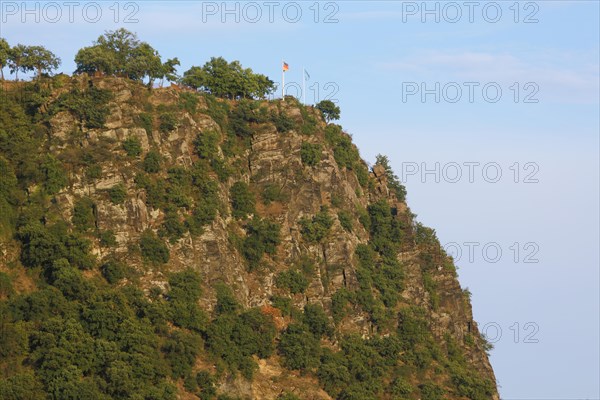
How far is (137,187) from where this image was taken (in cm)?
14175

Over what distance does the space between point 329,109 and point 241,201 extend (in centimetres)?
2668

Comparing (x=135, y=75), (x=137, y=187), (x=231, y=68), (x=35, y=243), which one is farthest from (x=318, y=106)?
(x=35, y=243)

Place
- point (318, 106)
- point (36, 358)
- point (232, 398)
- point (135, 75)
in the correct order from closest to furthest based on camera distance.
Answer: point (36, 358)
point (232, 398)
point (135, 75)
point (318, 106)

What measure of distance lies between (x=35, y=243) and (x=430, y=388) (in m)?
46.5

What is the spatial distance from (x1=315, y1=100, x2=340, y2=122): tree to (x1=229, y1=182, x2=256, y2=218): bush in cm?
2445

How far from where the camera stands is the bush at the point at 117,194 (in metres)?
140

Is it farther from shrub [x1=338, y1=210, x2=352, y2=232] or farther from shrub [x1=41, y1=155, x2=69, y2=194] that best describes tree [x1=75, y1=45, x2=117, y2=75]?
shrub [x1=338, y1=210, x2=352, y2=232]

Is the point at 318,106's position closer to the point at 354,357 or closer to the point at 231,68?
the point at 231,68

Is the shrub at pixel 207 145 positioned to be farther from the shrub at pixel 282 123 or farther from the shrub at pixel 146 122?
the shrub at pixel 282 123

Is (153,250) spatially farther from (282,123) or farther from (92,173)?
(282,123)

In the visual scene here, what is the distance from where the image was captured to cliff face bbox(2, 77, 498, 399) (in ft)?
456

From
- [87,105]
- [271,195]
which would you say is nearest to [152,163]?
[87,105]

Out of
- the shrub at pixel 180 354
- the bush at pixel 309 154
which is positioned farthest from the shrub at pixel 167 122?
the shrub at pixel 180 354

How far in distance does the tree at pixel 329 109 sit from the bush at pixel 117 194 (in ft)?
131
